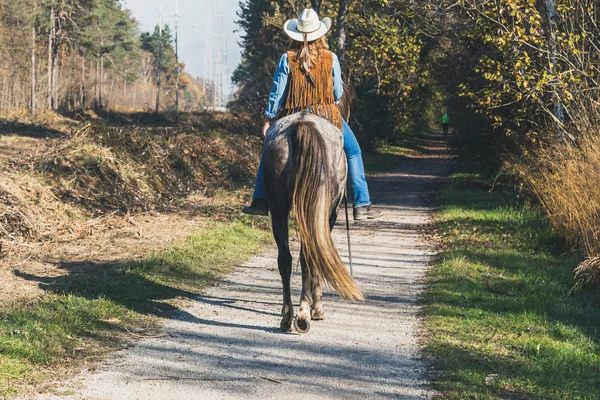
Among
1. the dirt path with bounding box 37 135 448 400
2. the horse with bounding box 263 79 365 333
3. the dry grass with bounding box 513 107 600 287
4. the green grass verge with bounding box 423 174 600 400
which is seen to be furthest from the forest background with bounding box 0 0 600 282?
the horse with bounding box 263 79 365 333

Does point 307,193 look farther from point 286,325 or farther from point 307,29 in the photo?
point 307,29

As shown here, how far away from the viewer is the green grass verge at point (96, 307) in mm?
5562

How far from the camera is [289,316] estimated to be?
6.79 m

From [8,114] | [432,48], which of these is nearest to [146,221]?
[432,48]

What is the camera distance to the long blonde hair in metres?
7.34

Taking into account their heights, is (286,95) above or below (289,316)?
above

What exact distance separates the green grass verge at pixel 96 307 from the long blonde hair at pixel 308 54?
2765mm

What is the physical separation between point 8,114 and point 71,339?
40407 millimetres

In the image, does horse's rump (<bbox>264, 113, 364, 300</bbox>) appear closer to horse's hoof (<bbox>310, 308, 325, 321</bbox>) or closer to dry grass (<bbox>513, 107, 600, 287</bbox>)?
horse's hoof (<bbox>310, 308, 325, 321</bbox>)

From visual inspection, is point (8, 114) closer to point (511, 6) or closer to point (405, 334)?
point (511, 6)

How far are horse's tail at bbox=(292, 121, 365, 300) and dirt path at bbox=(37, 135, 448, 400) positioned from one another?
578 millimetres

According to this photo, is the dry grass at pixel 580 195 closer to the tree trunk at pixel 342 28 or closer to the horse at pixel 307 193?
the horse at pixel 307 193

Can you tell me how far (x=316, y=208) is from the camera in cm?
653

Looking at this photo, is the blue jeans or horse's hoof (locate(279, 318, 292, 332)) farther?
the blue jeans
